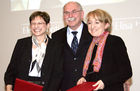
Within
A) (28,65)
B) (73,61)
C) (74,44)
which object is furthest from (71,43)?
(28,65)

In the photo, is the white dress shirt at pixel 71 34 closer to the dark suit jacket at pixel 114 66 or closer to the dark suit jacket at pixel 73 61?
the dark suit jacket at pixel 73 61

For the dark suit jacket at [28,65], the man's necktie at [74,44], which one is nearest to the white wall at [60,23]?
the man's necktie at [74,44]

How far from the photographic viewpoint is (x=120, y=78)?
1.92 metres

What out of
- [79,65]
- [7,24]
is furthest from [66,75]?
[7,24]

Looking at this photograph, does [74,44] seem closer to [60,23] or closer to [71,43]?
[71,43]

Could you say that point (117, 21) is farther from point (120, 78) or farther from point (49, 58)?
point (120, 78)

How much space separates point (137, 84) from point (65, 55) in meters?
1.29

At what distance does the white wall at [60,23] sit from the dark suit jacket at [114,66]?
1.38 m

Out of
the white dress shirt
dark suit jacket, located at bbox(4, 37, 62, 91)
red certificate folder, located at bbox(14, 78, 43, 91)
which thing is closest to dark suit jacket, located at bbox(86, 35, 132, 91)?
red certificate folder, located at bbox(14, 78, 43, 91)

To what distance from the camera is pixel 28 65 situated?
261cm

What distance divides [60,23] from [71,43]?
1.18 metres

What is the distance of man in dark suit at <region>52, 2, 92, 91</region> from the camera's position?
2.61 m

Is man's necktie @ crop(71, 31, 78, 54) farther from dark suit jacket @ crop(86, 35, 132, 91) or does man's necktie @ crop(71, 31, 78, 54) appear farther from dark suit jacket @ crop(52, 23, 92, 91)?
dark suit jacket @ crop(86, 35, 132, 91)

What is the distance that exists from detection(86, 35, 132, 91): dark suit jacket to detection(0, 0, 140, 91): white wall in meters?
1.38
